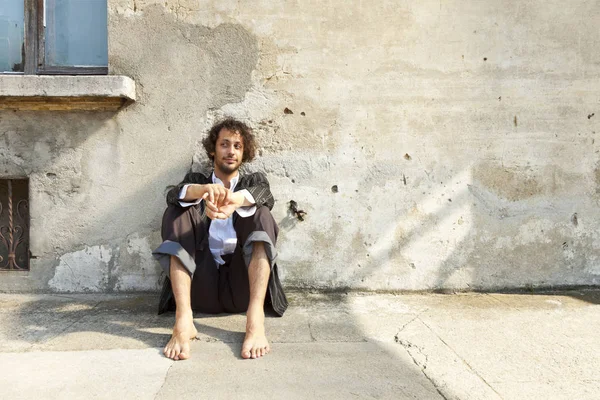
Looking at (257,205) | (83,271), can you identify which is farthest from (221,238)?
(83,271)

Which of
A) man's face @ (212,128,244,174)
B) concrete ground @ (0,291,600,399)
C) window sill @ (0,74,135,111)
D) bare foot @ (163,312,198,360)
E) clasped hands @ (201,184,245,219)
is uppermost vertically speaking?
window sill @ (0,74,135,111)

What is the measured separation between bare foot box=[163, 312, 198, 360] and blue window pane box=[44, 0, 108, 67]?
1.87 meters

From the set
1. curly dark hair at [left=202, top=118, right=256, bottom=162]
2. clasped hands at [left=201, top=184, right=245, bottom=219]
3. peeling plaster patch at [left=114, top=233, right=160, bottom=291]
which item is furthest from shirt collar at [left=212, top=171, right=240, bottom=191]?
peeling plaster patch at [left=114, top=233, right=160, bottom=291]

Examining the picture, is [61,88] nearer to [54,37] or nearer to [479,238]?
[54,37]

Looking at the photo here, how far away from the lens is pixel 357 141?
295 cm

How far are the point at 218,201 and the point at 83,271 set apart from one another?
1.30 meters

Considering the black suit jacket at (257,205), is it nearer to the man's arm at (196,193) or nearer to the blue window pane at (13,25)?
the man's arm at (196,193)

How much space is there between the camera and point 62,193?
9.52ft

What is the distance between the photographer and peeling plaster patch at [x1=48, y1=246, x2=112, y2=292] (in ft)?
9.57

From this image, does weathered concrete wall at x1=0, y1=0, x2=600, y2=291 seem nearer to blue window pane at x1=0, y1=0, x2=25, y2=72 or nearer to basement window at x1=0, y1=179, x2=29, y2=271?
basement window at x1=0, y1=179, x2=29, y2=271

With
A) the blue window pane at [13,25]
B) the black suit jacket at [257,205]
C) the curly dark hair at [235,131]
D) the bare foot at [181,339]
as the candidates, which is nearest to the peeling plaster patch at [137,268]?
the black suit jacket at [257,205]

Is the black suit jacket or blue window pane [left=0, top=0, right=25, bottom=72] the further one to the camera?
blue window pane [left=0, top=0, right=25, bottom=72]

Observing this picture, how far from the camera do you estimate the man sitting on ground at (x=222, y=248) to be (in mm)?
2182

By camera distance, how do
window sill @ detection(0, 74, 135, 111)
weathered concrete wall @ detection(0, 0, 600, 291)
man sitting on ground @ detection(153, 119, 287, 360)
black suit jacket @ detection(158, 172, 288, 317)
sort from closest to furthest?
1. man sitting on ground @ detection(153, 119, 287, 360)
2. black suit jacket @ detection(158, 172, 288, 317)
3. window sill @ detection(0, 74, 135, 111)
4. weathered concrete wall @ detection(0, 0, 600, 291)
